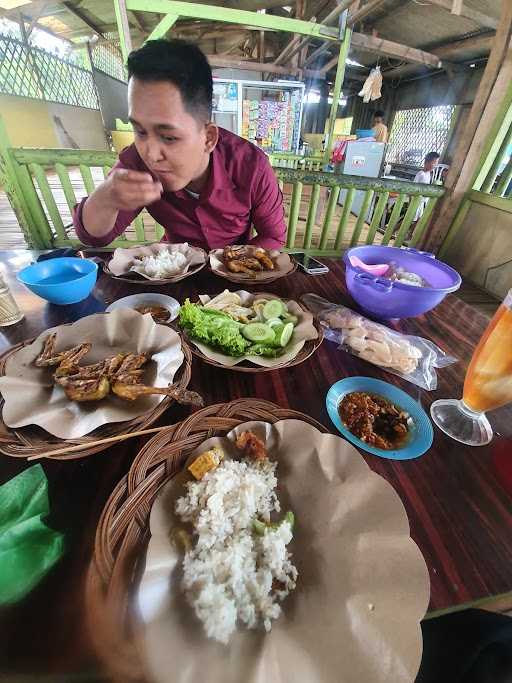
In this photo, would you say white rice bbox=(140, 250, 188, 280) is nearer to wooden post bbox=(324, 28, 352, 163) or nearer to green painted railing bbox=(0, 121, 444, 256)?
green painted railing bbox=(0, 121, 444, 256)

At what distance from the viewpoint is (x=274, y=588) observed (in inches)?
25.1

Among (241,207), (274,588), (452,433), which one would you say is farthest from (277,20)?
(274,588)

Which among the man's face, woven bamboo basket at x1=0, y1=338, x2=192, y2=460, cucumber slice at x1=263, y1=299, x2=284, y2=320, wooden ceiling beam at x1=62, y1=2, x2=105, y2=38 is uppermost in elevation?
wooden ceiling beam at x1=62, y1=2, x2=105, y2=38

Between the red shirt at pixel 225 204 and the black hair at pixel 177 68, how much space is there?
1.55 feet

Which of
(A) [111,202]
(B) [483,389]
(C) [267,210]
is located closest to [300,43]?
Result: (C) [267,210]

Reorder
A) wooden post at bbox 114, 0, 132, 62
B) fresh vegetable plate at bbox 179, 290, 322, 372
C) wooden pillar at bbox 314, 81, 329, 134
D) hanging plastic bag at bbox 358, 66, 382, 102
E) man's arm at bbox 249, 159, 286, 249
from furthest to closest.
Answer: wooden pillar at bbox 314, 81, 329, 134
hanging plastic bag at bbox 358, 66, 382, 102
wooden post at bbox 114, 0, 132, 62
man's arm at bbox 249, 159, 286, 249
fresh vegetable plate at bbox 179, 290, 322, 372

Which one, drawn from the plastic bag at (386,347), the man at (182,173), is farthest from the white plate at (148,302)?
the plastic bag at (386,347)

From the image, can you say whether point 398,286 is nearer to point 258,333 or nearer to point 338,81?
point 258,333

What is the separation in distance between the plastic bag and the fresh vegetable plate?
0.47 feet

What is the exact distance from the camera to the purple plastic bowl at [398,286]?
1278 millimetres

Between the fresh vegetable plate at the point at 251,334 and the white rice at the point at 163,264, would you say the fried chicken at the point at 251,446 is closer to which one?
the fresh vegetable plate at the point at 251,334

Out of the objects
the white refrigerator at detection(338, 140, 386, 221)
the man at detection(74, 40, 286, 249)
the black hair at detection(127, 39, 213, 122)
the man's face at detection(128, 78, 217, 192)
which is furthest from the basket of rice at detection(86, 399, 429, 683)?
the white refrigerator at detection(338, 140, 386, 221)

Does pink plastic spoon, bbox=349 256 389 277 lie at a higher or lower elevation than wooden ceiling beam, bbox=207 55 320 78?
lower

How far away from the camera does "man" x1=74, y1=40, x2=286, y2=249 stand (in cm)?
158
